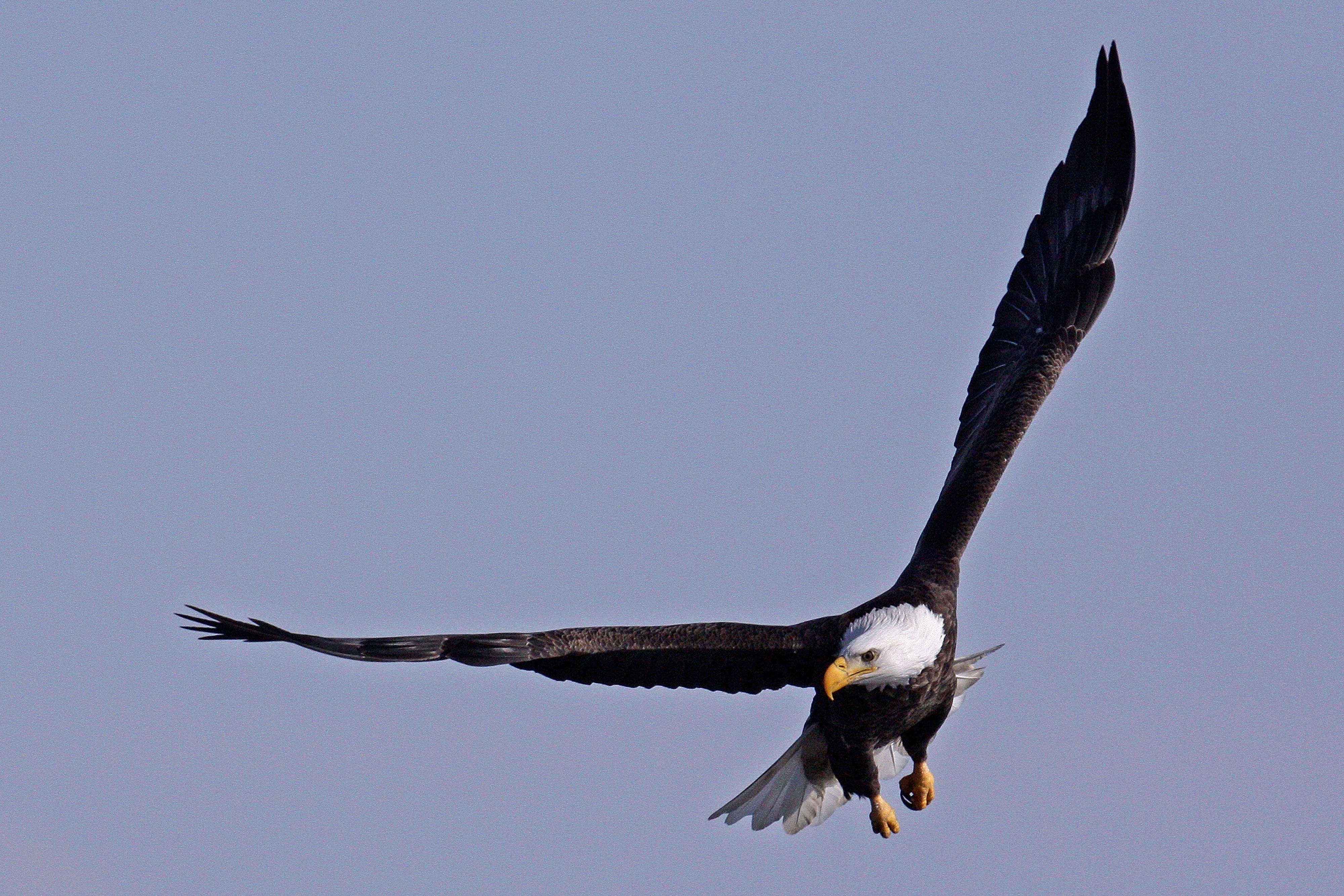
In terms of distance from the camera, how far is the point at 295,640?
28.3 ft

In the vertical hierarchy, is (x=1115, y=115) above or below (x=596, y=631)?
above

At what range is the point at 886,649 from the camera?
9195mm

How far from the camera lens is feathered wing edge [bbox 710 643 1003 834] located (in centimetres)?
1063

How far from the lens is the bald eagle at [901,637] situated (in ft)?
30.0

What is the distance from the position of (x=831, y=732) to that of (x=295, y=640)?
274cm

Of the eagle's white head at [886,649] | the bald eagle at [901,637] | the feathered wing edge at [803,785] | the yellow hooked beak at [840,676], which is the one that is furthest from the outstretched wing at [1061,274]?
the yellow hooked beak at [840,676]

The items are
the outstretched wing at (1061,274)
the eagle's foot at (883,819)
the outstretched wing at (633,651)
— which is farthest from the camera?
the outstretched wing at (1061,274)

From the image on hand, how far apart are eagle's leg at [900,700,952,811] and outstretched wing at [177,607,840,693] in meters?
0.86

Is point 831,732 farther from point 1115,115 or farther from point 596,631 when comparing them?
point 1115,115

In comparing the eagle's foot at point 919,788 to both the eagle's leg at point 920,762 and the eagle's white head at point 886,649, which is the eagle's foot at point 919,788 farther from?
the eagle's white head at point 886,649

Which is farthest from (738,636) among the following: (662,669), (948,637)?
(948,637)

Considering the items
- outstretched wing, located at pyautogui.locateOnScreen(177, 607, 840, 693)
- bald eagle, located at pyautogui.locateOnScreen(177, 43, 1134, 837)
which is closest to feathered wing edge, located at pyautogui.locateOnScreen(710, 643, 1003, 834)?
bald eagle, located at pyautogui.locateOnScreen(177, 43, 1134, 837)

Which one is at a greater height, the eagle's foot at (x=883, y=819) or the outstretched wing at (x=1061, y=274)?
the outstretched wing at (x=1061, y=274)

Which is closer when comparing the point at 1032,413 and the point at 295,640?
the point at 295,640
